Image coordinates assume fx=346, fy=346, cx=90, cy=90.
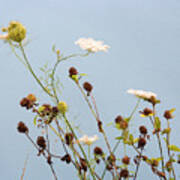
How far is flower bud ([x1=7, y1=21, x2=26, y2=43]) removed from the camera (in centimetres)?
61

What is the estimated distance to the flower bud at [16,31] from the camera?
614mm

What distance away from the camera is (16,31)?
2.01 feet

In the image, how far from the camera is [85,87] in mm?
655

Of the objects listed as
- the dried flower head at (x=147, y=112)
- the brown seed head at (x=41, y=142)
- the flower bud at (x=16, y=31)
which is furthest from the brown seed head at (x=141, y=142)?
the flower bud at (x=16, y=31)

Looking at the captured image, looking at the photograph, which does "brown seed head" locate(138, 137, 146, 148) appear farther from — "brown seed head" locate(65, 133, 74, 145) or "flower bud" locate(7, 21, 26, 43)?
"flower bud" locate(7, 21, 26, 43)

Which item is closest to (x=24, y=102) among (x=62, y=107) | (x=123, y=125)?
(x=62, y=107)

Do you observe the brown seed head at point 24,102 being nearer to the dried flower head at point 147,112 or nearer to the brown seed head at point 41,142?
the brown seed head at point 41,142

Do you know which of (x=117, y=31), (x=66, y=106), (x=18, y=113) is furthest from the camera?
(x=117, y=31)

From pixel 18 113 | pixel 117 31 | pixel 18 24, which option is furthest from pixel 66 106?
pixel 117 31

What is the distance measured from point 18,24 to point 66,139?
0.22 m

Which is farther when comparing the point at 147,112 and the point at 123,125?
the point at 147,112

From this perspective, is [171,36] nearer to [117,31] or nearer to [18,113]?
[117,31]

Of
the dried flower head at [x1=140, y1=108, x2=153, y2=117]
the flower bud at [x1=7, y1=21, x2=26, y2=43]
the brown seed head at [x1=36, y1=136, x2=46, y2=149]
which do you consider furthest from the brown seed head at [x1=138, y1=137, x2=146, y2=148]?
the flower bud at [x1=7, y1=21, x2=26, y2=43]

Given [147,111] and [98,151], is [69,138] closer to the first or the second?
[98,151]
